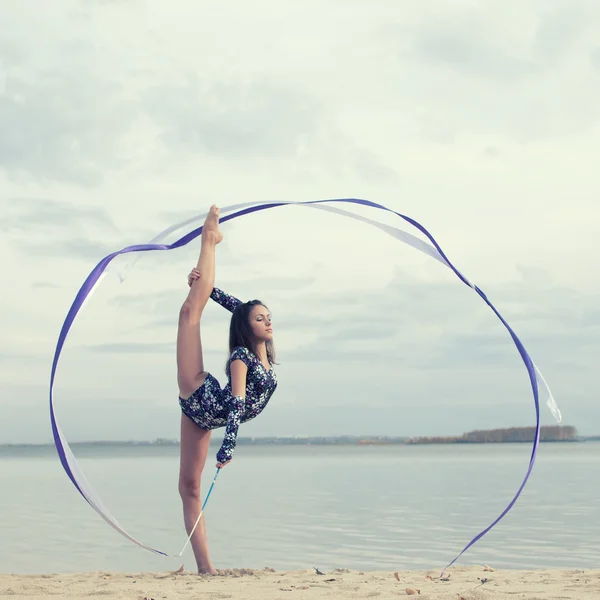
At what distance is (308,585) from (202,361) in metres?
1.66

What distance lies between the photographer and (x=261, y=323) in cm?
642

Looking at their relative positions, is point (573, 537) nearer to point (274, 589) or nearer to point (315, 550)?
point (315, 550)

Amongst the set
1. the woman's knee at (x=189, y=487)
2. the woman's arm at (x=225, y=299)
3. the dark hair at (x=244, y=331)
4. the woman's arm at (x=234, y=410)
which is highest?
the woman's arm at (x=225, y=299)

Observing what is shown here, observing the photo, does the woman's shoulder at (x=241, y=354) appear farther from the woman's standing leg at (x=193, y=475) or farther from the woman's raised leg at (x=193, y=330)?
the woman's standing leg at (x=193, y=475)

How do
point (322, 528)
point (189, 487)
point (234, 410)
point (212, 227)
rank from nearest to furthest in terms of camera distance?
point (234, 410) < point (212, 227) < point (189, 487) < point (322, 528)

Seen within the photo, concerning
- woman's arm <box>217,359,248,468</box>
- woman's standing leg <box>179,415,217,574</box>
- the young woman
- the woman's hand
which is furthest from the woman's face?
Result: woman's standing leg <box>179,415,217,574</box>

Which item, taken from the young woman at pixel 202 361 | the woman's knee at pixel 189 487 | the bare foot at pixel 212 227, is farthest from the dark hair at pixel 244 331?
the woman's knee at pixel 189 487

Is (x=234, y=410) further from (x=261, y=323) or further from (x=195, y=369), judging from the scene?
(x=261, y=323)

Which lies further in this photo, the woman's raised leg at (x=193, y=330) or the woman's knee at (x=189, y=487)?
the woman's knee at (x=189, y=487)

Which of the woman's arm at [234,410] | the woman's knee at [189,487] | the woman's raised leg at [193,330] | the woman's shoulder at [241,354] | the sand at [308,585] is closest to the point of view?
the sand at [308,585]

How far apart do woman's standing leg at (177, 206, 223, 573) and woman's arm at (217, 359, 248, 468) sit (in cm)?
32

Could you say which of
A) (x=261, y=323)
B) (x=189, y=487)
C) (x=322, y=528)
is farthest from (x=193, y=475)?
(x=322, y=528)

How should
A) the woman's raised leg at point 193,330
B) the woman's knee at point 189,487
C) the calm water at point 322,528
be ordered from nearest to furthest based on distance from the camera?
the woman's raised leg at point 193,330 → the woman's knee at point 189,487 → the calm water at point 322,528

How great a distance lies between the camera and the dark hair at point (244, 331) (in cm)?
642
